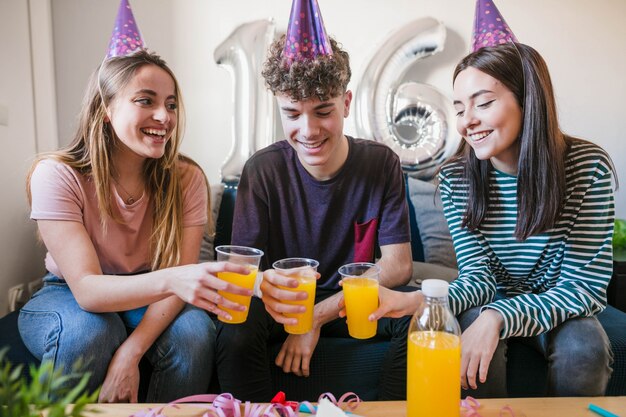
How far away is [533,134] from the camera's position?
1.36 meters

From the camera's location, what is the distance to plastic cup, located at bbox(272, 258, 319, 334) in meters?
1.08

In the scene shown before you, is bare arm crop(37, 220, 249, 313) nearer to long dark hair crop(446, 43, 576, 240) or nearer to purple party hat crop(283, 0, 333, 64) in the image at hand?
purple party hat crop(283, 0, 333, 64)

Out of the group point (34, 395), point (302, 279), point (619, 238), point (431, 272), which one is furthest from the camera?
point (619, 238)

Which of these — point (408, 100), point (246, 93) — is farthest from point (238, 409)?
point (408, 100)

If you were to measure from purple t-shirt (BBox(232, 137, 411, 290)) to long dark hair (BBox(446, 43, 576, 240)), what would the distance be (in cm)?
39

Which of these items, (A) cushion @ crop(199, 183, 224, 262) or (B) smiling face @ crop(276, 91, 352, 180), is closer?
(B) smiling face @ crop(276, 91, 352, 180)

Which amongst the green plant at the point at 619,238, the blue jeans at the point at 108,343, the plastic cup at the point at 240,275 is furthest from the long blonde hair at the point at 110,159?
the green plant at the point at 619,238

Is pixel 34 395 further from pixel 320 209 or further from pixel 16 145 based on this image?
pixel 16 145

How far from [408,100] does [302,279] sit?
1.76 m

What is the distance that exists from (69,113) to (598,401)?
9.28ft

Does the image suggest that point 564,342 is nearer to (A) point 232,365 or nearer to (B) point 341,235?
(B) point 341,235

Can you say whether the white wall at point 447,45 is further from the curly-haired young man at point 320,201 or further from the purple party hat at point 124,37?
the curly-haired young man at point 320,201

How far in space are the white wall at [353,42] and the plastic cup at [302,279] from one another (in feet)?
5.79

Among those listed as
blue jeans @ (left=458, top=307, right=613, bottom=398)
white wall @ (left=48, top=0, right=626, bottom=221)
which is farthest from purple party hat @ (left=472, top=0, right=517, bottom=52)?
white wall @ (left=48, top=0, right=626, bottom=221)
